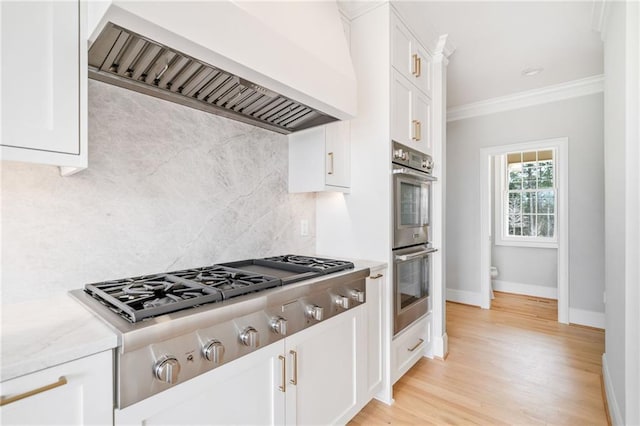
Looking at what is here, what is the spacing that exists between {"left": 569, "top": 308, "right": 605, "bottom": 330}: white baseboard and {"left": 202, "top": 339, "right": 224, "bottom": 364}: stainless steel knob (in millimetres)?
4198

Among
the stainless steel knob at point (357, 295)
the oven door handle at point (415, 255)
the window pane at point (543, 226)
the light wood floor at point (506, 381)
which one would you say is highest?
the window pane at point (543, 226)

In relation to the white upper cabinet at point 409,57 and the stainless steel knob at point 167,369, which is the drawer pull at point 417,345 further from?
the white upper cabinet at point 409,57

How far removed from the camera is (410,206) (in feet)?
7.78

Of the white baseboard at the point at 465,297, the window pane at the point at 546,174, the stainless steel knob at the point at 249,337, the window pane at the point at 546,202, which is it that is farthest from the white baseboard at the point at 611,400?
the window pane at the point at 546,174

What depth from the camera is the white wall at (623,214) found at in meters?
1.48

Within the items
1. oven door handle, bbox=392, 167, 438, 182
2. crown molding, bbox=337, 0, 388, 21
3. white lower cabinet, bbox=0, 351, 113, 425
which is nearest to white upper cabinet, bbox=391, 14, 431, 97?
crown molding, bbox=337, 0, 388, 21

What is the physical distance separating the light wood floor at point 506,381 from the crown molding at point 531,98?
8.83 ft

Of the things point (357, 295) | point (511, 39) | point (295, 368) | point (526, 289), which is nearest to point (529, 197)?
point (526, 289)

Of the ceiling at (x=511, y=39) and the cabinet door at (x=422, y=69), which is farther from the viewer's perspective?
the cabinet door at (x=422, y=69)

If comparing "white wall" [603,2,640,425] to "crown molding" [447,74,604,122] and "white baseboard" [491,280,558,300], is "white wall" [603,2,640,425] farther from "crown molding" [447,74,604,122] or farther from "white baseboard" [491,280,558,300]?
"white baseboard" [491,280,558,300]

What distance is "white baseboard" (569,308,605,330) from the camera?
11.3ft

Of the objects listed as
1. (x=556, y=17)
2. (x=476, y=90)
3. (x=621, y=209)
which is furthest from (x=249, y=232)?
(x=476, y=90)

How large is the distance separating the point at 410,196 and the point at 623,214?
1.18 meters

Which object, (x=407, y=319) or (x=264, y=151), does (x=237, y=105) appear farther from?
(x=407, y=319)
